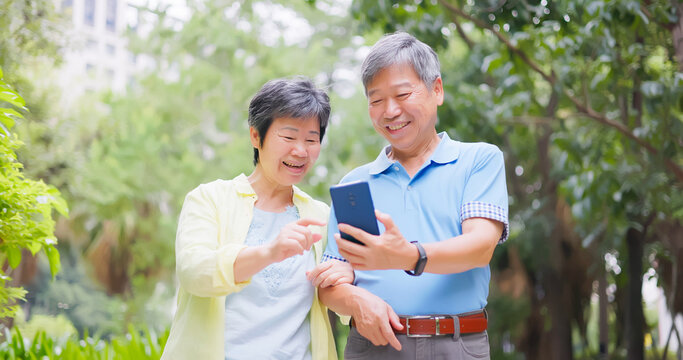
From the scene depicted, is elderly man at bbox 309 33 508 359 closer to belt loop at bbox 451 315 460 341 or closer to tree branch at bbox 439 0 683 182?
belt loop at bbox 451 315 460 341

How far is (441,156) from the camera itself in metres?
2.00

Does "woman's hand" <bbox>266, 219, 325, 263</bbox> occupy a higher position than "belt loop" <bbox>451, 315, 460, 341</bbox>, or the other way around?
"woman's hand" <bbox>266, 219, 325, 263</bbox>

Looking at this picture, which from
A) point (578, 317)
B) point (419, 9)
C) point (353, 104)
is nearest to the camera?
point (419, 9)

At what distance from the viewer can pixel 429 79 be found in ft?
6.40

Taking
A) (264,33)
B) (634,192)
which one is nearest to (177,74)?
(264,33)

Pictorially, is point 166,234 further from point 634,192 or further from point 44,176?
point 634,192

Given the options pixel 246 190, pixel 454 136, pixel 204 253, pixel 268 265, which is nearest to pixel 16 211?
pixel 246 190

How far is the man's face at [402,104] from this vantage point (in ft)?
6.29

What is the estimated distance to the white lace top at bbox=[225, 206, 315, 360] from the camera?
191 centimetres

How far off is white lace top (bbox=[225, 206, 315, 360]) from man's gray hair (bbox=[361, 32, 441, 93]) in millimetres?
557

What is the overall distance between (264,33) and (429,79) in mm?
12346

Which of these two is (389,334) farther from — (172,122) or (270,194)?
(172,122)

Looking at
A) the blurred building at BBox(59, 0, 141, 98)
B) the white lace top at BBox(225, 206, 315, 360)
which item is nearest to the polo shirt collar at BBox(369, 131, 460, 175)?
the white lace top at BBox(225, 206, 315, 360)

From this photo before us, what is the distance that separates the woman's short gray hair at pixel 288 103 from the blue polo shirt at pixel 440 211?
270 millimetres
